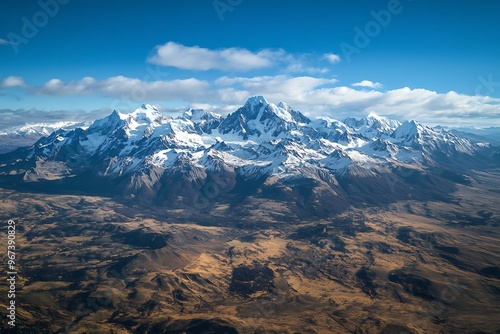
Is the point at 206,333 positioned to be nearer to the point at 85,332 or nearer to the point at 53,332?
the point at 85,332

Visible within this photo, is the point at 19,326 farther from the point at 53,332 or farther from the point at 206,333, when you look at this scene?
the point at 206,333

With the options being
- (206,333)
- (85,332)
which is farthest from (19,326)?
(206,333)

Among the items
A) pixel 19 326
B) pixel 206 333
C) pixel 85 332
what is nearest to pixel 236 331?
pixel 206 333

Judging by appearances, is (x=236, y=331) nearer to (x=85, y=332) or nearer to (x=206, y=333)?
(x=206, y=333)

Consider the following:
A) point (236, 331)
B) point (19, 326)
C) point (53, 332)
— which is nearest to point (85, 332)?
point (53, 332)

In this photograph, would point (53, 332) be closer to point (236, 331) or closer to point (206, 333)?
point (206, 333)

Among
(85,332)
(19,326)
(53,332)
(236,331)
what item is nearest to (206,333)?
(236,331)

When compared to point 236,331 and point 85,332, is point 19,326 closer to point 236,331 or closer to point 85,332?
point 85,332
